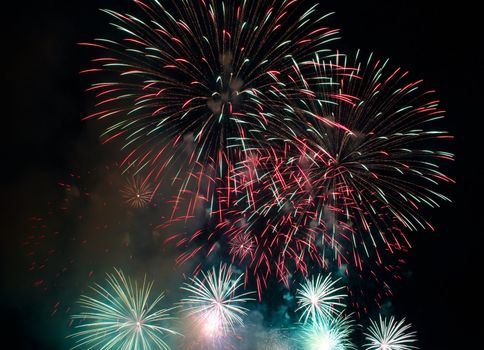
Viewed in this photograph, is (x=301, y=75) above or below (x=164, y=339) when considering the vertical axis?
above

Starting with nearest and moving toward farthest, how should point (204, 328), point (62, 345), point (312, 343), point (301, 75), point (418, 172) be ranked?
point (301, 75) → point (418, 172) → point (312, 343) → point (204, 328) → point (62, 345)

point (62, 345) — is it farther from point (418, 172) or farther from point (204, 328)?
point (418, 172)

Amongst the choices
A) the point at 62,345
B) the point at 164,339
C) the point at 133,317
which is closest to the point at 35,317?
the point at 62,345

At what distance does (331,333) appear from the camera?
21953 millimetres

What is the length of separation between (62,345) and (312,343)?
30.2 metres

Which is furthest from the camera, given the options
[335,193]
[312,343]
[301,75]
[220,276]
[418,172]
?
[312,343]

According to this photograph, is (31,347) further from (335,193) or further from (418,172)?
(418,172)

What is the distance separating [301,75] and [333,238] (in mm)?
6831

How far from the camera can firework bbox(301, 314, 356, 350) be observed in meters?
22.0

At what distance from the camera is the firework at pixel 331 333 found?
2198 cm

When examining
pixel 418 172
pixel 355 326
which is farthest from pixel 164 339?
pixel 418 172

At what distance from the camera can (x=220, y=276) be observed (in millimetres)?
18281

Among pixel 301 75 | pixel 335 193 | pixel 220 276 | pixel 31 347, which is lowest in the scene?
pixel 31 347

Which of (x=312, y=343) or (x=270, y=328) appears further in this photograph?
(x=270, y=328)
